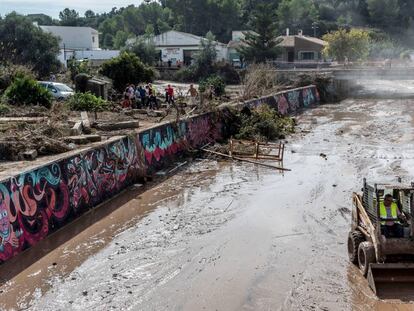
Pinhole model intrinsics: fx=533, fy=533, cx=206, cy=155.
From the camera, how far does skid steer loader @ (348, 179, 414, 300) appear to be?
10461mm

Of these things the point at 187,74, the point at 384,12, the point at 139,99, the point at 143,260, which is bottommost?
the point at 143,260

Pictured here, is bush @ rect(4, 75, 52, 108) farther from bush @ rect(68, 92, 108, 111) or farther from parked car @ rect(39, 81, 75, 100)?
parked car @ rect(39, 81, 75, 100)

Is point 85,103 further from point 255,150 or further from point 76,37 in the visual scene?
point 76,37

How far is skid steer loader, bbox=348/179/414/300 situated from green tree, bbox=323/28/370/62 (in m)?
66.0

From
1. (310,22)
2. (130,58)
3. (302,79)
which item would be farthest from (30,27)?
(310,22)

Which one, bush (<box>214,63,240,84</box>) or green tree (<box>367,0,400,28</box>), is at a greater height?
green tree (<box>367,0,400,28</box>)

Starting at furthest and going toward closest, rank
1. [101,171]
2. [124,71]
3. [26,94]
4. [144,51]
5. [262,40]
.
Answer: [262,40] < [144,51] < [124,71] < [26,94] < [101,171]

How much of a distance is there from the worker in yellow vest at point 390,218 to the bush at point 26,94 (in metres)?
23.7

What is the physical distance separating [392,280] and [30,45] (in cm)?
4969

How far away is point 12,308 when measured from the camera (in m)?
10.6

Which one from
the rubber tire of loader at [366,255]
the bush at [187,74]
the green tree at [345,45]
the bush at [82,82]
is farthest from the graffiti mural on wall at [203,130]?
the green tree at [345,45]

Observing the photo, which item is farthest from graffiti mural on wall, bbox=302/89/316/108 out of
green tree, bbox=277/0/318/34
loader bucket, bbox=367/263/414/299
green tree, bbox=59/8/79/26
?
green tree, bbox=59/8/79/26

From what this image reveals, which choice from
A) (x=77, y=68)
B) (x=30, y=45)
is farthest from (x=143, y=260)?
(x=30, y=45)

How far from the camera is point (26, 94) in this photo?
99.8ft
